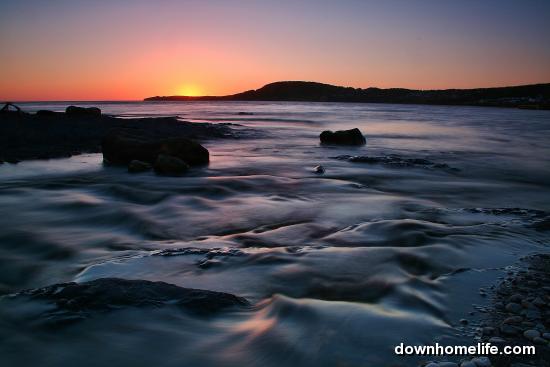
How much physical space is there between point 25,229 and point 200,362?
13.7 feet

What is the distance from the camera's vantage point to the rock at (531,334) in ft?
8.84

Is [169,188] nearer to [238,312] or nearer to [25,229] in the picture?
[25,229]

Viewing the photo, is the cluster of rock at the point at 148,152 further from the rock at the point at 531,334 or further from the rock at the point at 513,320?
the rock at the point at 531,334

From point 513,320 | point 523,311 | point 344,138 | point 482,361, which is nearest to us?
point 482,361

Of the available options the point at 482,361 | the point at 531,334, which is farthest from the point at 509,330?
the point at 482,361

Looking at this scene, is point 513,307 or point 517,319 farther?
point 513,307

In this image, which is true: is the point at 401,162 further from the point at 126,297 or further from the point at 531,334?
the point at 126,297

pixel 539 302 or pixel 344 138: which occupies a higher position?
pixel 344 138

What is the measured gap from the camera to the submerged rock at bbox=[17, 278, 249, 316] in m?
3.12

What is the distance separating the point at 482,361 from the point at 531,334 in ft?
1.74

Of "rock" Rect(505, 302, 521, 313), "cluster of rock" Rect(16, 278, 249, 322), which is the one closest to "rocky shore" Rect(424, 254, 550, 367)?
"rock" Rect(505, 302, 521, 313)

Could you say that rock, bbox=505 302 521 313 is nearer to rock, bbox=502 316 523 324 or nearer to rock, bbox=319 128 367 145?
rock, bbox=502 316 523 324

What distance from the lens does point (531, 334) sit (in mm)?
2715

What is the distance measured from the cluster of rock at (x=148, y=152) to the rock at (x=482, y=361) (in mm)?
8472
